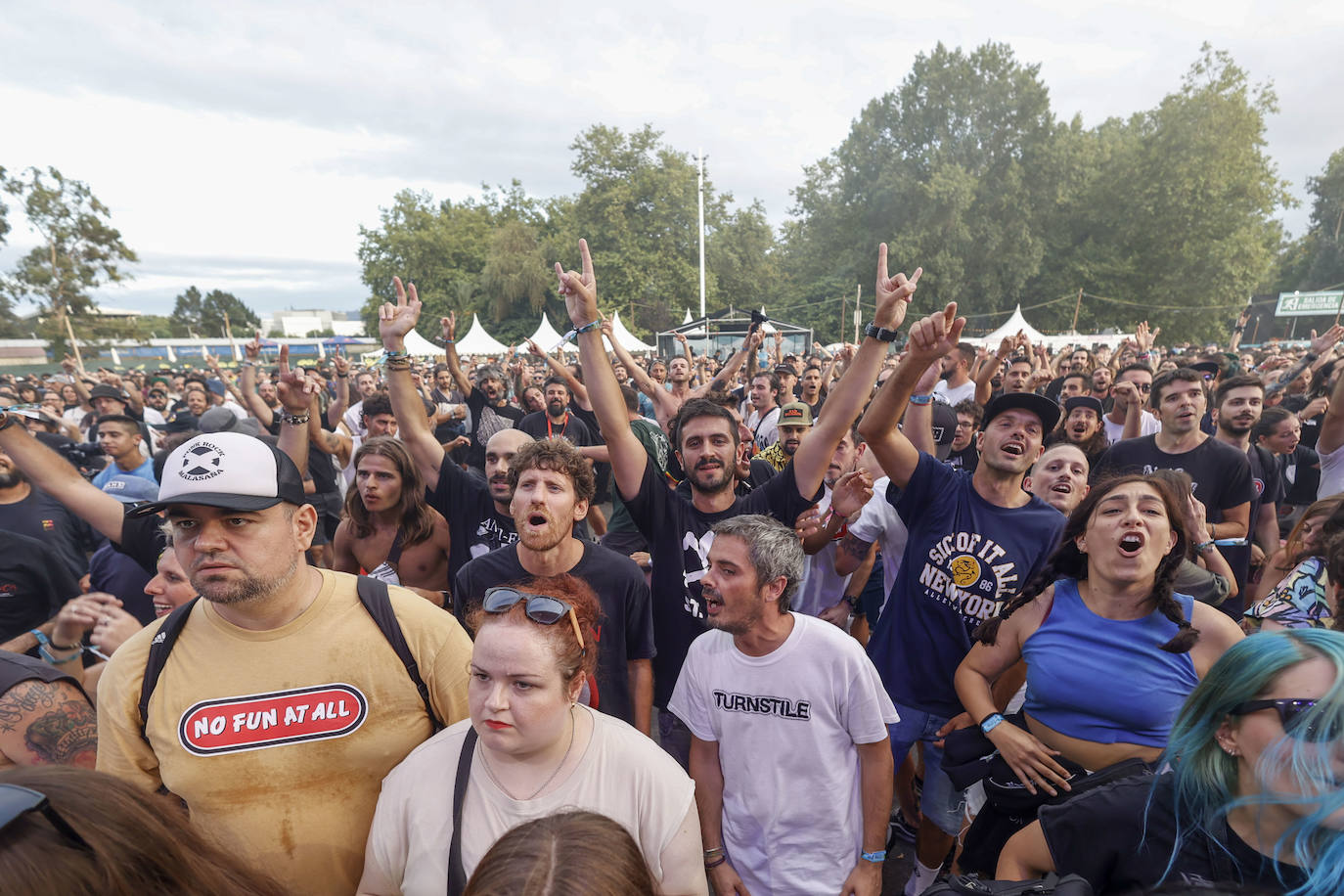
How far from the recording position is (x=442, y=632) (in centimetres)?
198

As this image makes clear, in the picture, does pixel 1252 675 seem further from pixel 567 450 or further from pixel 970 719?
pixel 567 450

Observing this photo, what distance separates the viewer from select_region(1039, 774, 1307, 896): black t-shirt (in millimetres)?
1443

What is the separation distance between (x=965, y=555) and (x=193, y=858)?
9.12 ft

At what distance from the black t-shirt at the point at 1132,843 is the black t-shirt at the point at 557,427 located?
16.8 feet

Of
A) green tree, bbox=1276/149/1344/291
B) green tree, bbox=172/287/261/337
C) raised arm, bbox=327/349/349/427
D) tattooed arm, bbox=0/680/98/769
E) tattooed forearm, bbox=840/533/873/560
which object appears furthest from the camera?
green tree, bbox=172/287/261/337

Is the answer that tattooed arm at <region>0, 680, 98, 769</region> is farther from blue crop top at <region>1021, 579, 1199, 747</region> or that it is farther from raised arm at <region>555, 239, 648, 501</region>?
blue crop top at <region>1021, 579, 1199, 747</region>

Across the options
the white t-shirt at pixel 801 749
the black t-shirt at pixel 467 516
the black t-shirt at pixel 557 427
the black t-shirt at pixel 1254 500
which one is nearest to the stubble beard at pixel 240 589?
the white t-shirt at pixel 801 749

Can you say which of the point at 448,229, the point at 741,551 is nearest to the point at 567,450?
the point at 741,551

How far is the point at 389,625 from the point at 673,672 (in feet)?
5.27

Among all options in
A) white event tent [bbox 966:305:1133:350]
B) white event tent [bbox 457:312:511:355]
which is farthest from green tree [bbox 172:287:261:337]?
white event tent [bbox 966:305:1133:350]

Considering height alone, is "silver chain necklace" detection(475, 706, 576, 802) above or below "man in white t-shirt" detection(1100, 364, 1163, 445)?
below

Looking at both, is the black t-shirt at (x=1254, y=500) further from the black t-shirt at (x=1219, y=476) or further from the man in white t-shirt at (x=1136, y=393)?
the man in white t-shirt at (x=1136, y=393)

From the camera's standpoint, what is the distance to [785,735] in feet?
7.43

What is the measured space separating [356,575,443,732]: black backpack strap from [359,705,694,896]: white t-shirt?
0.75 ft
